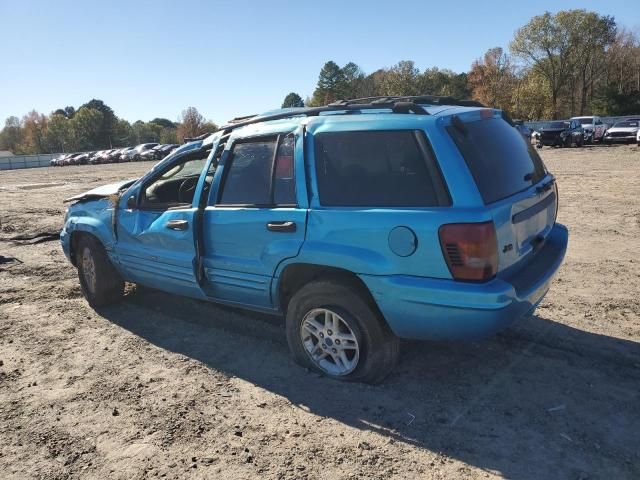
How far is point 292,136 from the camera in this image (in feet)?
12.3

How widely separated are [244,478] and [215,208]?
6.91 feet

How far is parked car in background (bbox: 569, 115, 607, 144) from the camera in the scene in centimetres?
3017

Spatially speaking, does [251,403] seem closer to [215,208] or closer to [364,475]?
[364,475]

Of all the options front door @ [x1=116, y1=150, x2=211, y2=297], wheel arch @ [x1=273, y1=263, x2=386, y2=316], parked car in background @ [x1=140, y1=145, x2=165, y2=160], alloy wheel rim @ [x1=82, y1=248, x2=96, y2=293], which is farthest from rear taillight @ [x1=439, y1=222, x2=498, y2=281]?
parked car in background @ [x1=140, y1=145, x2=165, y2=160]

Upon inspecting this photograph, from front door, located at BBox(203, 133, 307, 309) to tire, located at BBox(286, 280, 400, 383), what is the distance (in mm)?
322

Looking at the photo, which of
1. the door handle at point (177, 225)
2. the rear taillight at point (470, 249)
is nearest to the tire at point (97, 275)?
the door handle at point (177, 225)

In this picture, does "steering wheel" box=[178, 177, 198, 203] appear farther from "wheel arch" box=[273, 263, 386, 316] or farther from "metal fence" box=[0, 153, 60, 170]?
"metal fence" box=[0, 153, 60, 170]

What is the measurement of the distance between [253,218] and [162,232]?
3.66ft

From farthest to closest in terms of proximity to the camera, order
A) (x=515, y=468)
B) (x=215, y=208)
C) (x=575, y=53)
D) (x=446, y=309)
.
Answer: (x=575, y=53) → (x=215, y=208) → (x=446, y=309) → (x=515, y=468)

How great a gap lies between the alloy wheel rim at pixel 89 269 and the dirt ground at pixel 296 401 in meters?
0.30

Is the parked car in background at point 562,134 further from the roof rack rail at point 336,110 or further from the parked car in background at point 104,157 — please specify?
the parked car in background at point 104,157

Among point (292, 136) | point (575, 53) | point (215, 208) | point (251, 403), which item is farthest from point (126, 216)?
point (575, 53)

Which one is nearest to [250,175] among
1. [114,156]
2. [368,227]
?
[368,227]

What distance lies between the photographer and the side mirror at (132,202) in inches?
189
